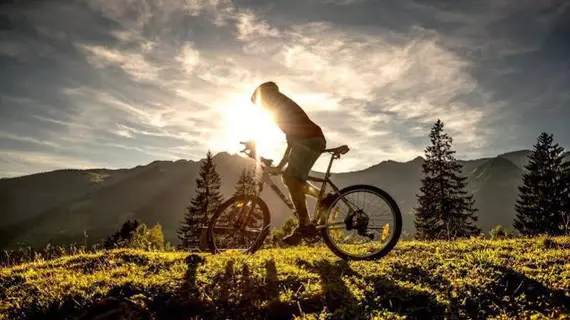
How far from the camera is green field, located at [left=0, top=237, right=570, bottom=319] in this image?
3.99m

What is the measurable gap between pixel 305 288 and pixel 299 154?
2.81 m

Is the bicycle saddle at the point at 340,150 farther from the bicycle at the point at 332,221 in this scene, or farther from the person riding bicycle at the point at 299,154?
the person riding bicycle at the point at 299,154

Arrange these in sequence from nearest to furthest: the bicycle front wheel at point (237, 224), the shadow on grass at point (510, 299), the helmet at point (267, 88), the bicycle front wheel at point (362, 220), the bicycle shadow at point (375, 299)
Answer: the shadow on grass at point (510, 299) → the bicycle shadow at point (375, 299) → the bicycle front wheel at point (362, 220) → the helmet at point (267, 88) → the bicycle front wheel at point (237, 224)

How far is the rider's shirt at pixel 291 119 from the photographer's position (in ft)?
22.2

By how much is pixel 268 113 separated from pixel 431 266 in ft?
13.7

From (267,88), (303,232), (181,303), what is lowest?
(181,303)

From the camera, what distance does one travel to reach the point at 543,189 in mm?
47312

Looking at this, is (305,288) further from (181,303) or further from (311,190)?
(311,190)

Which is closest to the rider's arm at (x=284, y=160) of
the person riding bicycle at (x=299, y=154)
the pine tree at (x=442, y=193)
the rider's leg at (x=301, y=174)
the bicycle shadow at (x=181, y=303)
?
the person riding bicycle at (x=299, y=154)

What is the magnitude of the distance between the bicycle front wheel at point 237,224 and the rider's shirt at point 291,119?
1.83 meters

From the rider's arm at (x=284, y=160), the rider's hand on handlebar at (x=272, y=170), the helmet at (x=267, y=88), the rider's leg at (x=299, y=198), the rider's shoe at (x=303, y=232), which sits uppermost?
the helmet at (x=267, y=88)

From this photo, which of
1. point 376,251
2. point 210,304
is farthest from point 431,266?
point 210,304

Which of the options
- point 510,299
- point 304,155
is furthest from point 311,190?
point 510,299

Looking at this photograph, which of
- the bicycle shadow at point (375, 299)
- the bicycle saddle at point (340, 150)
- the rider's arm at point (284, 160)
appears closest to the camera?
the bicycle shadow at point (375, 299)
